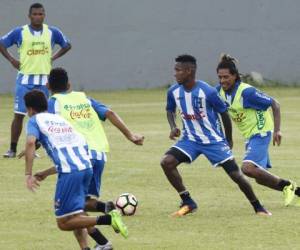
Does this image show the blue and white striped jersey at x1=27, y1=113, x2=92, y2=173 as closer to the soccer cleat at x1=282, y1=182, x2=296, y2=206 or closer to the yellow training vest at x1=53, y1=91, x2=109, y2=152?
the yellow training vest at x1=53, y1=91, x2=109, y2=152

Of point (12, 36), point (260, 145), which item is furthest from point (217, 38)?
point (260, 145)

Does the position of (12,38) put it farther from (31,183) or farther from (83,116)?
(31,183)

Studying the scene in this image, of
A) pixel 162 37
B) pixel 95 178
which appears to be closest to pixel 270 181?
pixel 95 178

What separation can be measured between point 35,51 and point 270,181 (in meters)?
5.84

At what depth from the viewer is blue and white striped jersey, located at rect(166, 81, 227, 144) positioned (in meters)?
11.3

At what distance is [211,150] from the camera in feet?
37.3

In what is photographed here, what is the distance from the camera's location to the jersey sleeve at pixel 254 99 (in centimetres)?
1154

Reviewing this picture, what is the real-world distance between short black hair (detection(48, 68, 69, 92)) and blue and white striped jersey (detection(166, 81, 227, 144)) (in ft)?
6.40

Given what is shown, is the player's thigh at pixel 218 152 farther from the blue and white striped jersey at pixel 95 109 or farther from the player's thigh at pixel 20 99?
the player's thigh at pixel 20 99

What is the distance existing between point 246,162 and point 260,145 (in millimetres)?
245

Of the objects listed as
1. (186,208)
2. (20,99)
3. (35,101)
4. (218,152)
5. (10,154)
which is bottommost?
(10,154)

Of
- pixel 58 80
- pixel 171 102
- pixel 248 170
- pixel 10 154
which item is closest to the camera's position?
pixel 58 80

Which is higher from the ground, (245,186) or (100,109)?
(100,109)

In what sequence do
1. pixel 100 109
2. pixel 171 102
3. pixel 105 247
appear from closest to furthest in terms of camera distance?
pixel 105 247
pixel 100 109
pixel 171 102
